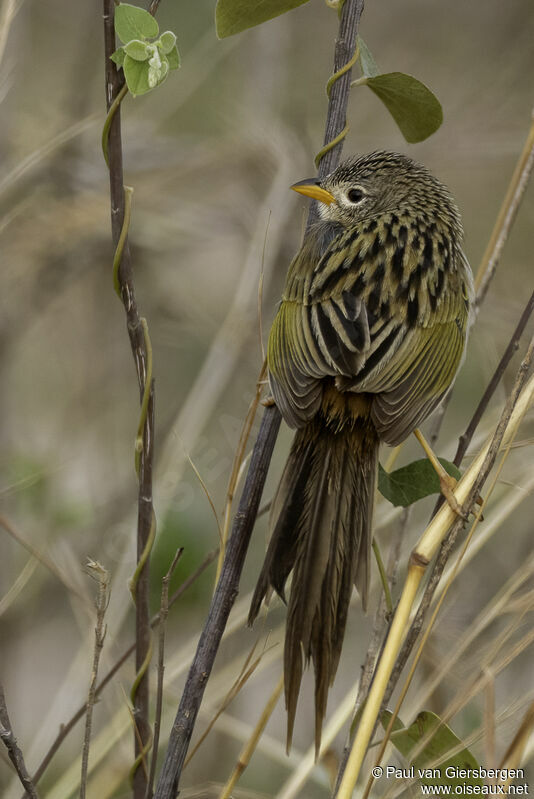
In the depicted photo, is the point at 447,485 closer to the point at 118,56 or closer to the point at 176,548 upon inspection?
the point at 118,56

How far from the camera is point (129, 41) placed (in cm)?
202

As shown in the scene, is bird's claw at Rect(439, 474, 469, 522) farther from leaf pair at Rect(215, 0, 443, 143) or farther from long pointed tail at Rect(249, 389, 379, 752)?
leaf pair at Rect(215, 0, 443, 143)

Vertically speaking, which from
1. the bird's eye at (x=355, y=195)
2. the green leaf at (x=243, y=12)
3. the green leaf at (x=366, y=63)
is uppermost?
the green leaf at (x=366, y=63)

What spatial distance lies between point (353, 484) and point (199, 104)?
3.51 metres

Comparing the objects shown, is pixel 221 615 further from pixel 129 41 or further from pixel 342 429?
pixel 129 41

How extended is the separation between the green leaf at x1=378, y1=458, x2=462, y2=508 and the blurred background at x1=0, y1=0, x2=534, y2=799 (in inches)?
42.5

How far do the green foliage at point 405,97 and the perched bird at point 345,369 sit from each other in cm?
48

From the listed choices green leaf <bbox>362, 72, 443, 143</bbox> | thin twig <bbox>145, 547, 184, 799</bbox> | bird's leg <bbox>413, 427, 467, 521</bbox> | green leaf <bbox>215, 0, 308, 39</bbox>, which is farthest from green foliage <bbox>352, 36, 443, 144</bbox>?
thin twig <bbox>145, 547, 184, 799</bbox>

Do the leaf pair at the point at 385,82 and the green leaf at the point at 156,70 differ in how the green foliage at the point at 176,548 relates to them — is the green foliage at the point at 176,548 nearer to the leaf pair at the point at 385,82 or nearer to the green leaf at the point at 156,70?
the leaf pair at the point at 385,82

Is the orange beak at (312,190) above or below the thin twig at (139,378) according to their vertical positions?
above

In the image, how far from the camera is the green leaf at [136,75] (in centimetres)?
202

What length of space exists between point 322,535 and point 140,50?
1.20m

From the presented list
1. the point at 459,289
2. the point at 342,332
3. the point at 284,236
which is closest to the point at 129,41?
the point at 342,332

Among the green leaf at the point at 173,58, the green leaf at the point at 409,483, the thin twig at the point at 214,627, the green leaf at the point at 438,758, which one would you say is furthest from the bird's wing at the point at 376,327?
the green leaf at the point at 173,58
